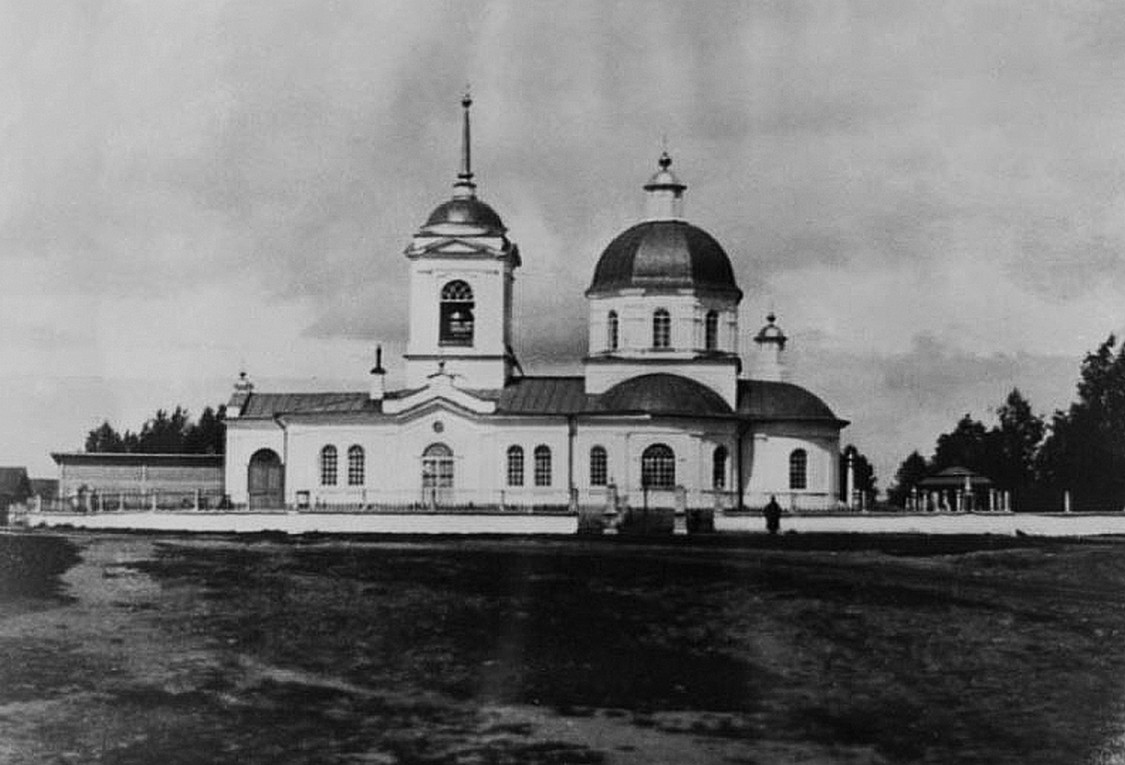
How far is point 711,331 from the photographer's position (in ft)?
155

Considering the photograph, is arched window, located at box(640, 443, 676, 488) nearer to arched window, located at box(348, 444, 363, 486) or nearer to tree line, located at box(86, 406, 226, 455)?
arched window, located at box(348, 444, 363, 486)

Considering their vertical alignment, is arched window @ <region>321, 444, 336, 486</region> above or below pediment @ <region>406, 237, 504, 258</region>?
below

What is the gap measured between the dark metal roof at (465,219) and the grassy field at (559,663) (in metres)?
23.1

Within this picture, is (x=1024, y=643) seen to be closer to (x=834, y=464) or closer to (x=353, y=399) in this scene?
(x=834, y=464)

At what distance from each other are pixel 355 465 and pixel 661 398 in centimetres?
1008

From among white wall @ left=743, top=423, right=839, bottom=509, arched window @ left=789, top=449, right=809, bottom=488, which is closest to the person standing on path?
white wall @ left=743, top=423, right=839, bottom=509

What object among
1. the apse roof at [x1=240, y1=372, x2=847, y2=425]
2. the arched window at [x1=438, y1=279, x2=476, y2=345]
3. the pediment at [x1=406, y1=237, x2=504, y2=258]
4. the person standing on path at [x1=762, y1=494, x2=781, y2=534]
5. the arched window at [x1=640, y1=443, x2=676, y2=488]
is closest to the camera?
the person standing on path at [x1=762, y1=494, x2=781, y2=534]

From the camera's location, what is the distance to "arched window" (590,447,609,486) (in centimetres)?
4394

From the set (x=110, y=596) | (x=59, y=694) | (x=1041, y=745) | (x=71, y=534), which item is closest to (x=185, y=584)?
(x=110, y=596)

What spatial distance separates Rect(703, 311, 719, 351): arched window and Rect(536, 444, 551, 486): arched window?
21.0 feet

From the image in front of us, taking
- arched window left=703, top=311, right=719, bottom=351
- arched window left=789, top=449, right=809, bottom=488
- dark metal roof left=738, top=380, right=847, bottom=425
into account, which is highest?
arched window left=703, top=311, right=719, bottom=351

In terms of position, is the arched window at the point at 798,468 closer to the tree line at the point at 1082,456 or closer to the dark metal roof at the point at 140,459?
the tree line at the point at 1082,456

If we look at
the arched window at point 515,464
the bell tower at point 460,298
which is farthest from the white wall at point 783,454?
the bell tower at point 460,298

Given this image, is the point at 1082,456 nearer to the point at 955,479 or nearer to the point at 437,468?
the point at 955,479
